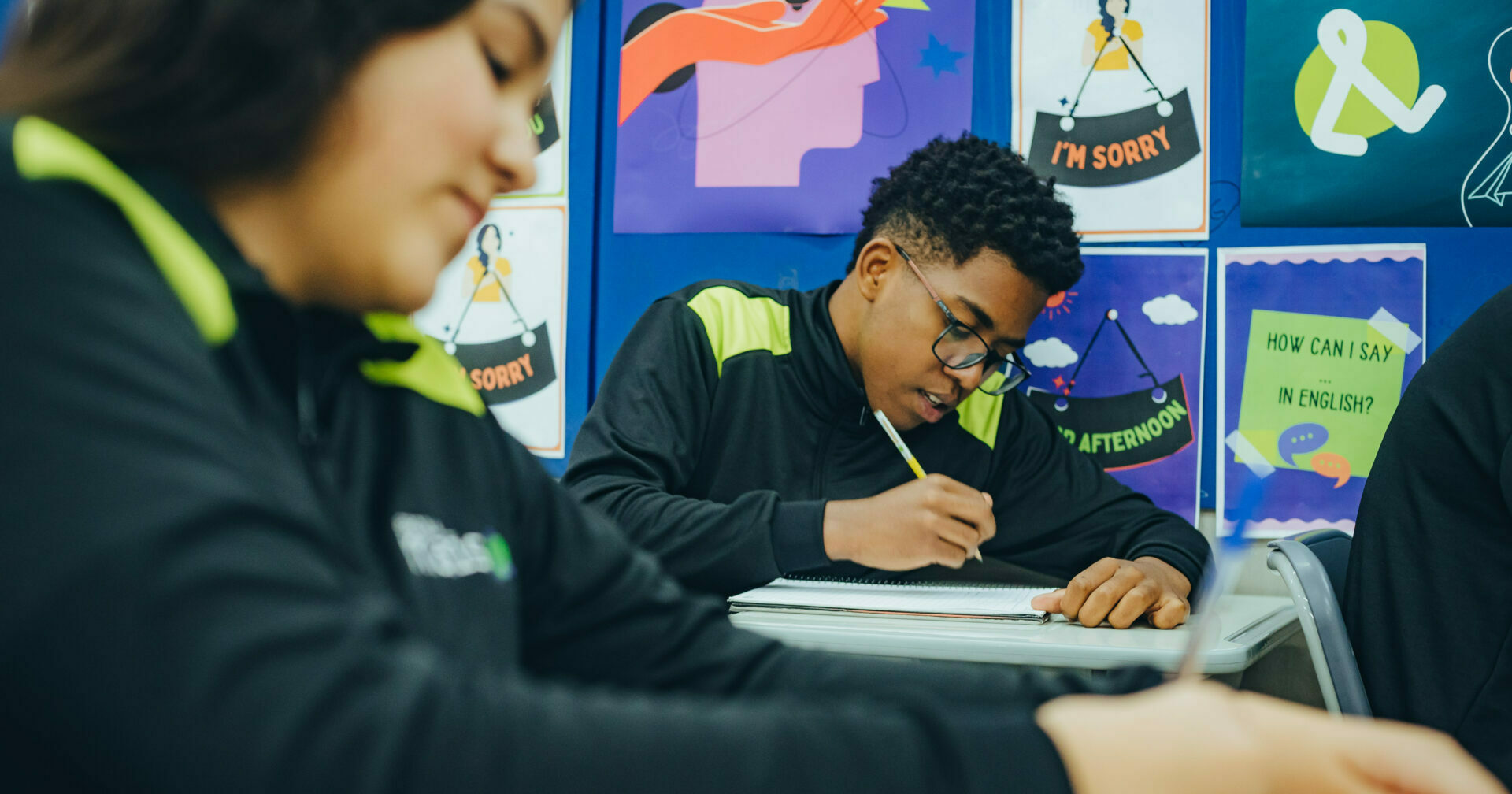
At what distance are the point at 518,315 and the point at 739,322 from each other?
1.79ft

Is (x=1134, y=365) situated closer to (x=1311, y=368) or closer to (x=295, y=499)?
(x=1311, y=368)

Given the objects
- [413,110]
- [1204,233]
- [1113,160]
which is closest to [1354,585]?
[1204,233]

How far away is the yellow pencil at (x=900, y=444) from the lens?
144 cm

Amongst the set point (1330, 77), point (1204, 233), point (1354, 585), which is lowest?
point (1354, 585)

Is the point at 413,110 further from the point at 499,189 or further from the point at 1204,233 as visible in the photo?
the point at 1204,233

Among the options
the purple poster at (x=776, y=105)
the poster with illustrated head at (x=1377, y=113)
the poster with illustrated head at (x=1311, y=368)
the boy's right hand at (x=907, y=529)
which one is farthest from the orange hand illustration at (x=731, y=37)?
the boy's right hand at (x=907, y=529)

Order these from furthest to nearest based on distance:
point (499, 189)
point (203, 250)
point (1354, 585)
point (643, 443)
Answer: point (643, 443), point (1354, 585), point (499, 189), point (203, 250)

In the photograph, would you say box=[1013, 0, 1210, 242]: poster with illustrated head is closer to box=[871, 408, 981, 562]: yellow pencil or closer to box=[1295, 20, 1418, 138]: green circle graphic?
box=[1295, 20, 1418, 138]: green circle graphic

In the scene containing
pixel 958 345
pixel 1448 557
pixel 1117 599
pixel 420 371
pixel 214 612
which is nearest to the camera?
pixel 214 612

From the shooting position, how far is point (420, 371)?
0.57 meters

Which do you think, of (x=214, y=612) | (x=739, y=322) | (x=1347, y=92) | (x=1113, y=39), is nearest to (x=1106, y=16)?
(x=1113, y=39)

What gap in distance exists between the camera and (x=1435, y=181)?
1.44m

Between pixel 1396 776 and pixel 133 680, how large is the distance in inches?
16.3

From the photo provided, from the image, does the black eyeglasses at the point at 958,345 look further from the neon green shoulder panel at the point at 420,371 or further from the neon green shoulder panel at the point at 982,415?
the neon green shoulder panel at the point at 420,371
